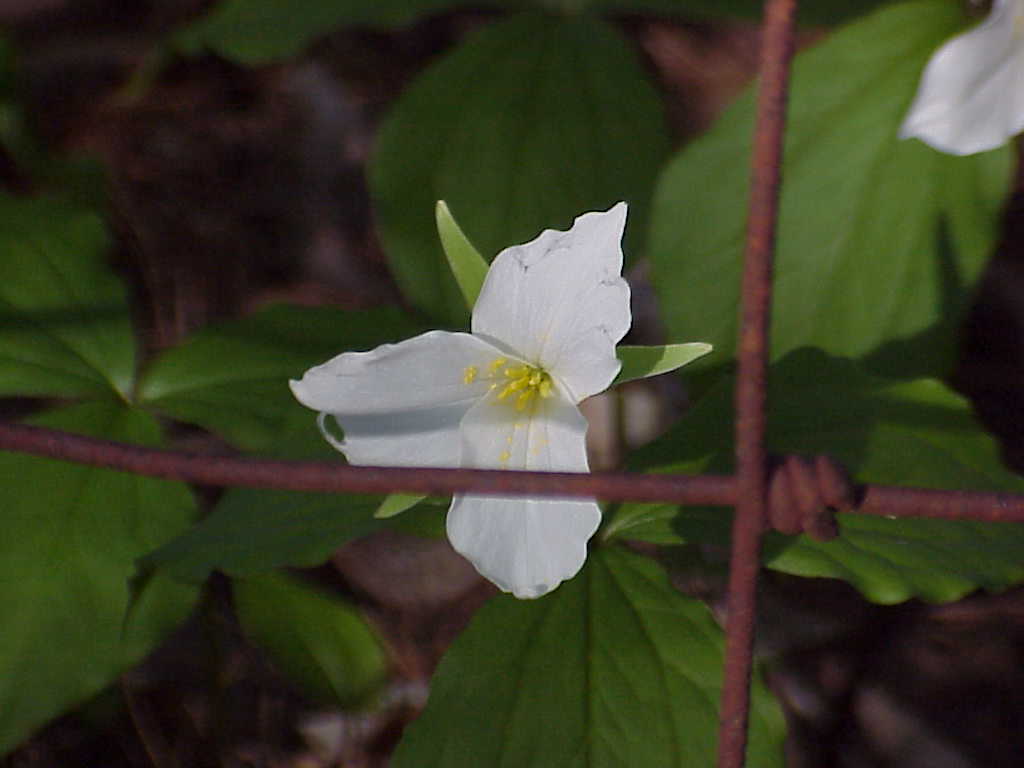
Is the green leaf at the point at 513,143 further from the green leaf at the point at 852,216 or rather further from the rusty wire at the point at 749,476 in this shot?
the rusty wire at the point at 749,476

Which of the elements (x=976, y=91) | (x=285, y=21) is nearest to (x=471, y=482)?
(x=976, y=91)

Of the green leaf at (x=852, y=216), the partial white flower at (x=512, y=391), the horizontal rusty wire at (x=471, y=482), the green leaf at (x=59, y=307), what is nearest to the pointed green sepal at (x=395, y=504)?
the partial white flower at (x=512, y=391)

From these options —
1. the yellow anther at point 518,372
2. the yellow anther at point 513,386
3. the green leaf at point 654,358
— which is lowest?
the yellow anther at point 513,386

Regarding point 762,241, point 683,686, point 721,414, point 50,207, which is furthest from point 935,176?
point 50,207

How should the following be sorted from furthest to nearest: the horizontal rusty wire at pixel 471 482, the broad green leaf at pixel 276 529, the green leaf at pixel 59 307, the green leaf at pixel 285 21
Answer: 1. the green leaf at pixel 285 21
2. the green leaf at pixel 59 307
3. the broad green leaf at pixel 276 529
4. the horizontal rusty wire at pixel 471 482

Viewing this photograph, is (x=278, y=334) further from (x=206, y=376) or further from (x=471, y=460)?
(x=471, y=460)
